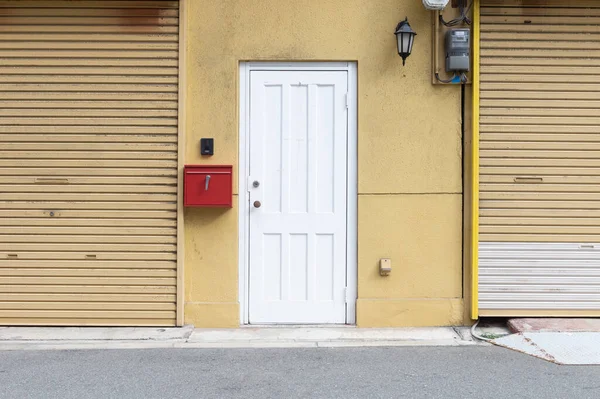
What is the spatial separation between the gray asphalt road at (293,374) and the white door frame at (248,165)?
0.96 m

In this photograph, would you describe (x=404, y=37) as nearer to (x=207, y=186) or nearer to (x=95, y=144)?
(x=207, y=186)

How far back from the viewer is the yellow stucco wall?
7.32 meters

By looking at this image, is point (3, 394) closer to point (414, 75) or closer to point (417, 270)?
point (417, 270)

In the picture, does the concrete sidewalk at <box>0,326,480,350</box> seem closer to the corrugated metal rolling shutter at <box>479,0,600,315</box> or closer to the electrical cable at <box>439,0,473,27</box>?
the corrugated metal rolling shutter at <box>479,0,600,315</box>

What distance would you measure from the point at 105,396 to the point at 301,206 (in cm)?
283

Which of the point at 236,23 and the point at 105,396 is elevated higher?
the point at 236,23

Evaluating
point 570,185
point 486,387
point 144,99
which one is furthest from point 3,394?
point 570,185

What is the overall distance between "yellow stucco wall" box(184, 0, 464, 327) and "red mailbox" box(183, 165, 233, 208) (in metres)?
0.18

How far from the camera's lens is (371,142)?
7.34 metres

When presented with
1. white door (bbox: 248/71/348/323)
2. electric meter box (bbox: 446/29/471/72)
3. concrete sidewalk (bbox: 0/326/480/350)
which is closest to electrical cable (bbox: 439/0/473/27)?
electric meter box (bbox: 446/29/471/72)

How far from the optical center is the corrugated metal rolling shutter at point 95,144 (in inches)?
287

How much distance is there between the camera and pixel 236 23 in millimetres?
7324

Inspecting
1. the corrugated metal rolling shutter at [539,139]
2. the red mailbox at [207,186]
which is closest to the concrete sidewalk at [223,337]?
the corrugated metal rolling shutter at [539,139]

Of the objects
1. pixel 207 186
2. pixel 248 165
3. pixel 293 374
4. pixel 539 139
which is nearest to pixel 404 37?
pixel 539 139
